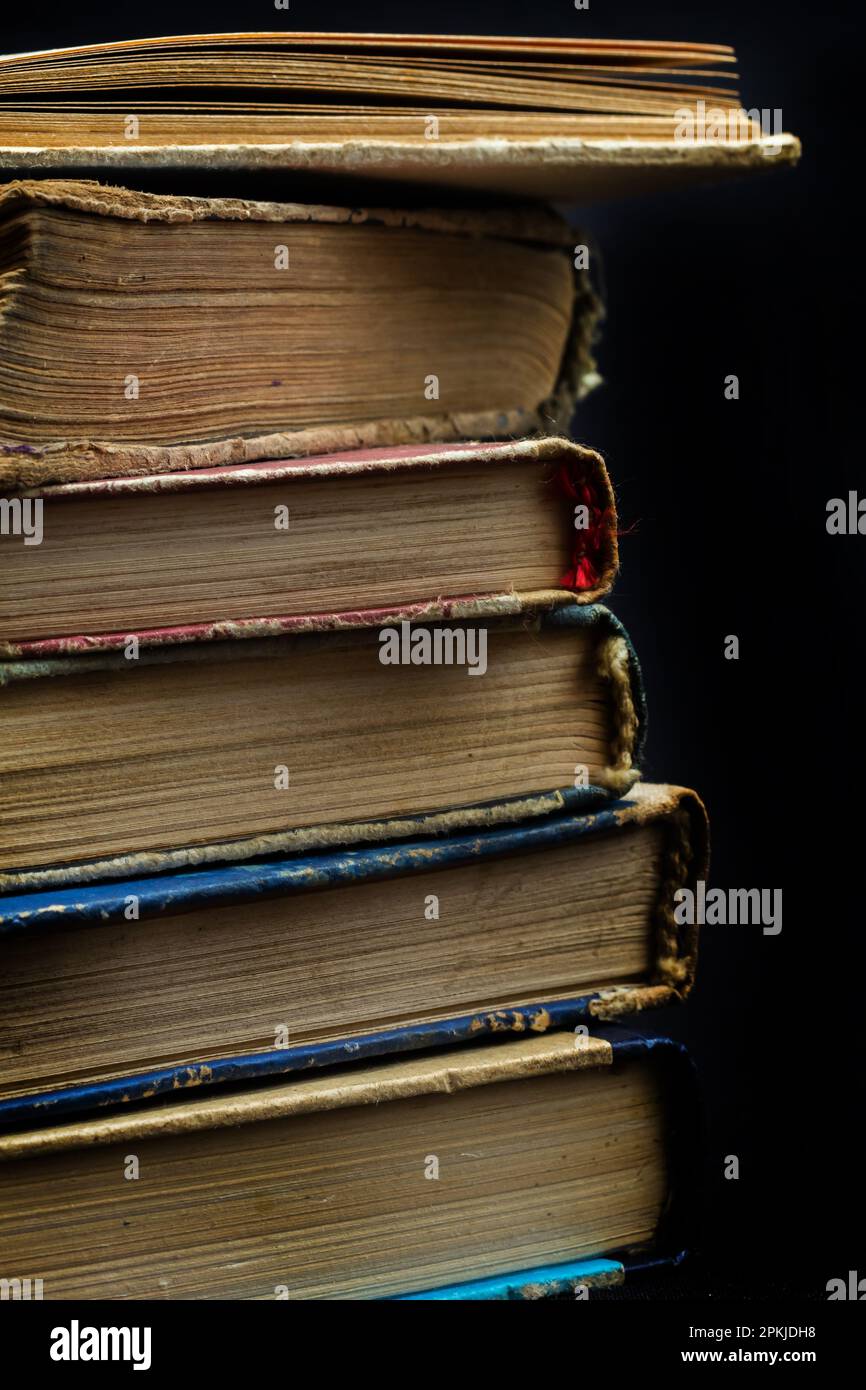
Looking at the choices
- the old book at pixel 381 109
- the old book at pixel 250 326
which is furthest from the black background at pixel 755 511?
the old book at pixel 381 109

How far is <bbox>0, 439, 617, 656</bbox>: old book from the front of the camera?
119cm

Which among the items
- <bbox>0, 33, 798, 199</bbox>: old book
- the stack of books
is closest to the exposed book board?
the stack of books

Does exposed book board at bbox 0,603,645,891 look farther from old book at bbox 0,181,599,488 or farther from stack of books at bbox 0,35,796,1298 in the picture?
old book at bbox 0,181,599,488

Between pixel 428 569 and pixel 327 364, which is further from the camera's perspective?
pixel 327 364

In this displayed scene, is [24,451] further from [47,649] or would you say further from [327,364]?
[327,364]

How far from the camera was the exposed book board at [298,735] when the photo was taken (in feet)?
3.96

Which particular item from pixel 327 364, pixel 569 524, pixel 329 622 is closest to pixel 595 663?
pixel 569 524

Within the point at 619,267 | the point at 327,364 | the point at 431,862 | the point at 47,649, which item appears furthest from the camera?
the point at 619,267

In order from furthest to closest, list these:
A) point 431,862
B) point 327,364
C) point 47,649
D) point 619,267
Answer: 1. point 619,267
2. point 327,364
3. point 431,862
4. point 47,649

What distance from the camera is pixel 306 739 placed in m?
1.28

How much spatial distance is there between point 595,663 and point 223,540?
13.2 inches

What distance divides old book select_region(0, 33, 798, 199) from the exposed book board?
1.21 ft

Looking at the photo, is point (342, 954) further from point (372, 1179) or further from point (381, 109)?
point (381, 109)

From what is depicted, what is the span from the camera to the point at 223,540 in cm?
122
